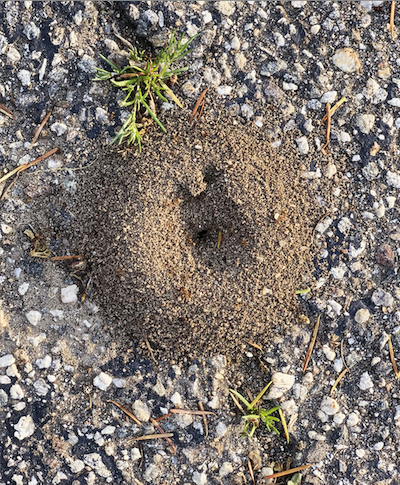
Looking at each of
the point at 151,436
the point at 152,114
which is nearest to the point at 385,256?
the point at 152,114

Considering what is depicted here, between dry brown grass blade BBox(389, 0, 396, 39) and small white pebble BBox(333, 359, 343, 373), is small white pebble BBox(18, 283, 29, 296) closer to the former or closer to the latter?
small white pebble BBox(333, 359, 343, 373)

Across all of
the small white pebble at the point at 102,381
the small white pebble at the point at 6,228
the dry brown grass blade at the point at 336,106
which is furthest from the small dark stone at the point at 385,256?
the small white pebble at the point at 6,228

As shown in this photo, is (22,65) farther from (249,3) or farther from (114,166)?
(249,3)

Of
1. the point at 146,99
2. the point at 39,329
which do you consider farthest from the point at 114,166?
the point at 39,329

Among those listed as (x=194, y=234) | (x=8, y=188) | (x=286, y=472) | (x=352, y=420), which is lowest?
(x=286, y=472)

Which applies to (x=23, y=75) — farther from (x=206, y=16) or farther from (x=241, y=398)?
(x=241, y=398)

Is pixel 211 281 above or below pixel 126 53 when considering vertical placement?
below

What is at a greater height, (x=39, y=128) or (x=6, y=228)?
(x=39, y=128)
